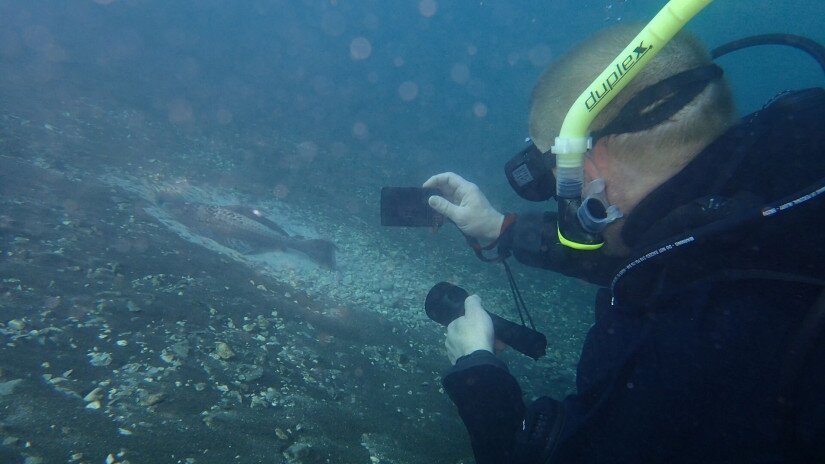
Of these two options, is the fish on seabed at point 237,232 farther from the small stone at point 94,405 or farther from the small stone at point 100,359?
the small stone at point 94,405

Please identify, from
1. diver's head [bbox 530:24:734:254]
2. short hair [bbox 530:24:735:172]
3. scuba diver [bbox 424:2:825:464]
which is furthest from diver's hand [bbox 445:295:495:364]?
short hair [bbox 530:24:735:172]

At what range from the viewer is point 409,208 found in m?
3.20

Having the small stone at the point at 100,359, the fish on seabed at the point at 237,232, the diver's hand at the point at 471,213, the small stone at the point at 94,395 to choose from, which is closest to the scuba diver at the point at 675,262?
the diver's hand at the point at 471,213

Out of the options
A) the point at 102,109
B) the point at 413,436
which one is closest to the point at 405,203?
the point at 413,436

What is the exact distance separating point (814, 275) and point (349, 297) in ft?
20.9

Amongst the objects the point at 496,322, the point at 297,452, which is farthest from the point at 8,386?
the point at 496,322

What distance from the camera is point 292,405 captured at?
11.3ft

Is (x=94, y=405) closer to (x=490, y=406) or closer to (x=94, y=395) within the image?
(x=94, y=395)

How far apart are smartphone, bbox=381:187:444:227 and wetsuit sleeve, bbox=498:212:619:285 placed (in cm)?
71

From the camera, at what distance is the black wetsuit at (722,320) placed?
1134 millimetres

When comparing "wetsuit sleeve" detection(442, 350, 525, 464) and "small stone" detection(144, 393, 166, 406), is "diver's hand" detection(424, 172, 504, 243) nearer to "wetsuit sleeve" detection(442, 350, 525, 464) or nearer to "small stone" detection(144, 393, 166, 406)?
"wetsuit sleeve" detection(442, 350, 525, 464)

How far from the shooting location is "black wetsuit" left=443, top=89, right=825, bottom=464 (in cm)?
113

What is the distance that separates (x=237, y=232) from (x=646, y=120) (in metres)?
7.59

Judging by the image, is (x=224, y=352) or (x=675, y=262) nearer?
(x=675, y=262)
